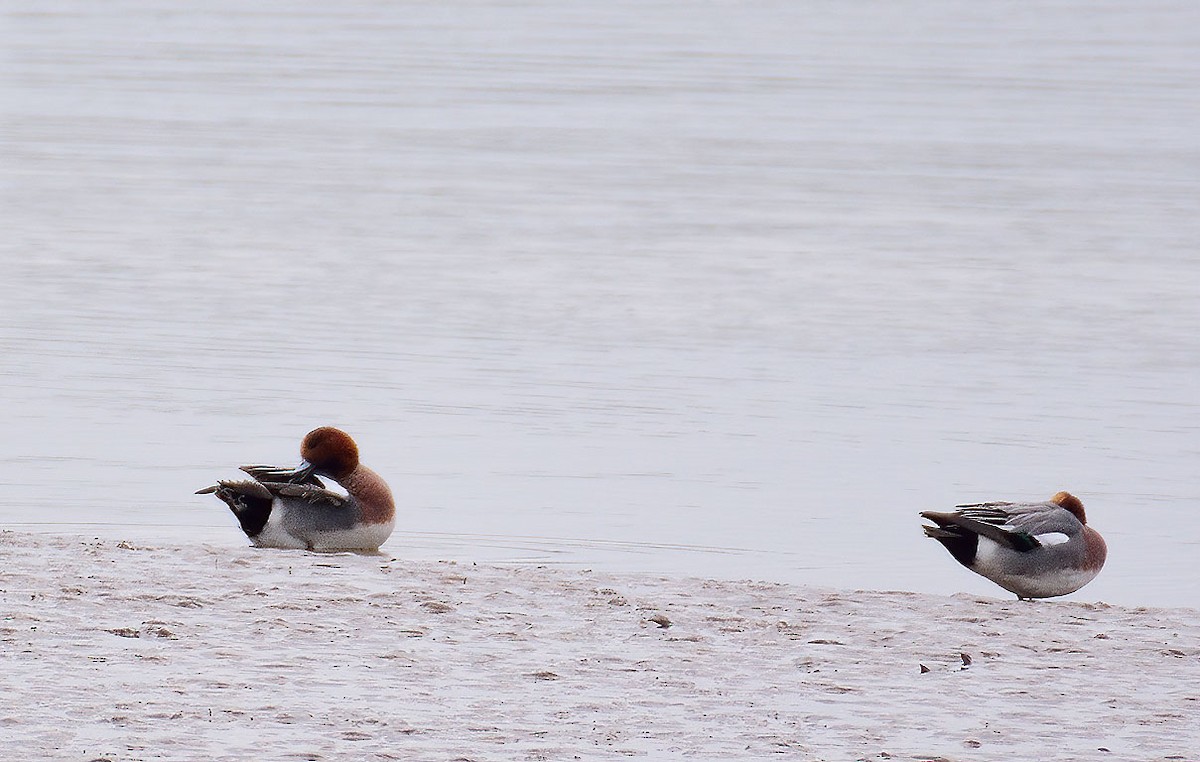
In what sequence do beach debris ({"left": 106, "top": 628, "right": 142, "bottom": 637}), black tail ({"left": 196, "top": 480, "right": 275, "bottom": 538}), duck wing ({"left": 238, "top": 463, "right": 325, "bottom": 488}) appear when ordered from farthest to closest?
duck wing ({"left": 238, "top": 463, "right": 325, "bottom": 488})
black tail ({"left": 196, "top": 480, "right": 275, "bottom": 538})
beach debris ({"left": 106, "top": 628, "right": 142, "bottom": 637})

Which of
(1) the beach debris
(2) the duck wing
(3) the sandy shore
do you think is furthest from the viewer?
(2) the duck wing

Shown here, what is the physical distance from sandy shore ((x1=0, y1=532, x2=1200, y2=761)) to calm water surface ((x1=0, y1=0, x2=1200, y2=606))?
4.23 feet

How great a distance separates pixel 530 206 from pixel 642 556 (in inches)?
512

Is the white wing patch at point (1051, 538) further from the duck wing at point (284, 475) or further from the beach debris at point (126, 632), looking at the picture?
the beach debris at point (126, 632)

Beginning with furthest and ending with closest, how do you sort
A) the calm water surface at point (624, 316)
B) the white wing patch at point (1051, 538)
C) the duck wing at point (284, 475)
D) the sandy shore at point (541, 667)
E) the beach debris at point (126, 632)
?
the calm water surface at point (624, 316)
the duck wing at point (284, 475)
the white wing patch at point (1051, 538)
the beach debris at point (126, 632)
the sandy shore at point (541, 667)

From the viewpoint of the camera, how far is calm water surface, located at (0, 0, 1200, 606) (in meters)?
10.2

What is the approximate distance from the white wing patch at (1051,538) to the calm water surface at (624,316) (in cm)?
65

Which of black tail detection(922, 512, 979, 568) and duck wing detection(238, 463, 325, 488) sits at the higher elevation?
black tail detection(922, 512, 979, 568)

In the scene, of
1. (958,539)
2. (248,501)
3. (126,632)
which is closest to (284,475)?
(248,501)

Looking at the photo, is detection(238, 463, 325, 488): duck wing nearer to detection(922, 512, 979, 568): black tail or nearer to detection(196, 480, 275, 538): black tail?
detection(196, 480, 275, 538): black tail

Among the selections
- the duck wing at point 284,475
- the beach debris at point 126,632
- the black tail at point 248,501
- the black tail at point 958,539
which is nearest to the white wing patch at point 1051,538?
the black tail at point 958,539

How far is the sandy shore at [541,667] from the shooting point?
572 cm

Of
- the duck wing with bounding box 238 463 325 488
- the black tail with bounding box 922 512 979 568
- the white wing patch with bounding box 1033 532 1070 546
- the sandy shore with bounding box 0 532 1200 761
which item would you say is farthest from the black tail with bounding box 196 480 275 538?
the white wing patch with bounding box 1033 532 1070 546

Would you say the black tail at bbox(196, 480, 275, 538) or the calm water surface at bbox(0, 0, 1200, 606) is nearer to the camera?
the black tail at bbox(196, 480, 275, 538)
